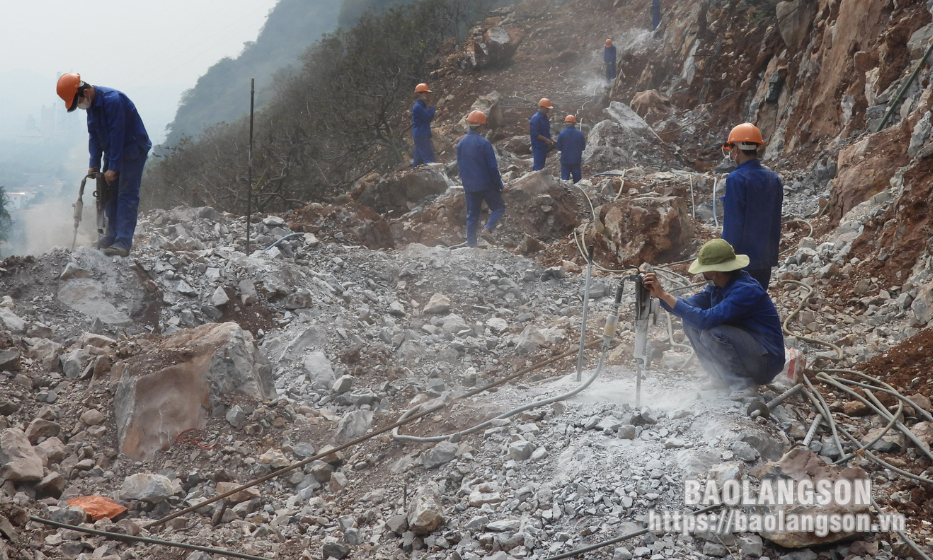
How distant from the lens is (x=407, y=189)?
35.9 ft

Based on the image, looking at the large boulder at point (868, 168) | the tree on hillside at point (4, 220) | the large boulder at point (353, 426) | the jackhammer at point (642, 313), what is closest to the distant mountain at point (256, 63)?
the tree on hillside at point (4, 220)

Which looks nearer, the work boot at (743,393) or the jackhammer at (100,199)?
the work boot at (743,393)

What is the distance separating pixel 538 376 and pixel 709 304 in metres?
1.55

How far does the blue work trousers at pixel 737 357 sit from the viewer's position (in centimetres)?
323

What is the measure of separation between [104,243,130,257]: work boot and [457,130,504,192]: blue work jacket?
3.67 metres

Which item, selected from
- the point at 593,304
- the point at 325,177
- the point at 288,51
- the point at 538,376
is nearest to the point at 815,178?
the point at 593,304

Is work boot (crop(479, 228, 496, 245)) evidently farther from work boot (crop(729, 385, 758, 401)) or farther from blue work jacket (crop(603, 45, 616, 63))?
blue work jacket (crop(603, 45, 616, 63))

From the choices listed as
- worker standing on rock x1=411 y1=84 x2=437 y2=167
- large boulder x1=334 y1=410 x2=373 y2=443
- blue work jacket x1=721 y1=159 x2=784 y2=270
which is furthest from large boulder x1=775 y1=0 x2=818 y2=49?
large boulder x1=334 y1=410 x2=373 y2=443

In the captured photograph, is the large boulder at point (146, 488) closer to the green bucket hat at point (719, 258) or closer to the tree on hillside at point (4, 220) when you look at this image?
the green bucket hat at point (719, 258)

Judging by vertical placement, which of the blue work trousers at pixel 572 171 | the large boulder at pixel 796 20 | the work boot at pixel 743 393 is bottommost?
the work boot at pixel 743 393

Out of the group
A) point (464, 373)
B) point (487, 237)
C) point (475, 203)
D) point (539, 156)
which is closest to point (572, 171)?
point (539, 156)

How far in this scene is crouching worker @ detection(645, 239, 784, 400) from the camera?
3.22m

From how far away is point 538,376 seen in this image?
4691 millimetres

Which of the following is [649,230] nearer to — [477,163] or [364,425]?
[477,163]
